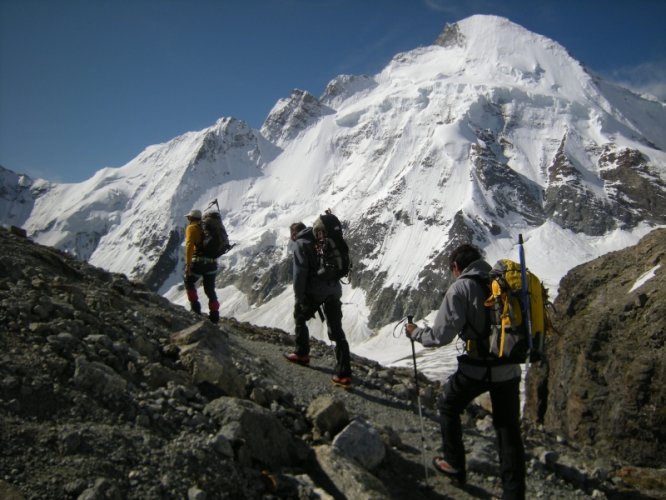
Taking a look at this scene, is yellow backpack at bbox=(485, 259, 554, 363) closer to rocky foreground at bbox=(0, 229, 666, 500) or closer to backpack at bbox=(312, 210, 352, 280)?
rocky foreground at bbox=(0, 229, 666, 500)

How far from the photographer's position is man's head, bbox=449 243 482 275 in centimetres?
668

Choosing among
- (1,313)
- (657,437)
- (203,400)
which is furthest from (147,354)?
(657,437)

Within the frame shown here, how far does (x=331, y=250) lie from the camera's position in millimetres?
9383

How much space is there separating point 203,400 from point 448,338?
3.25m

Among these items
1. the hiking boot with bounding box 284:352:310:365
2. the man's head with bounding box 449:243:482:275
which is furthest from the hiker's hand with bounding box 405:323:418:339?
the hiking boot with bounding box 284:352:310:365

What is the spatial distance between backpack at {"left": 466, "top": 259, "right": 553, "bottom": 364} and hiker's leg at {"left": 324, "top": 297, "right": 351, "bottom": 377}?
3.69 m

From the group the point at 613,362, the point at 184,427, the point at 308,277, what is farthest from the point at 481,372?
the point at 613,362

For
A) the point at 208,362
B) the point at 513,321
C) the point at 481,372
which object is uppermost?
the point at 513,321

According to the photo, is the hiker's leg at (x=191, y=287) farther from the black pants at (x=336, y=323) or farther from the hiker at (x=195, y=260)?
the black pants at (x=336, y=323)

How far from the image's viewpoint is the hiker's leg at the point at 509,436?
607 cm

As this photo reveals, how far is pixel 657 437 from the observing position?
13938 millimetres

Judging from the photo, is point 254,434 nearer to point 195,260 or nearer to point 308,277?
point 308,277

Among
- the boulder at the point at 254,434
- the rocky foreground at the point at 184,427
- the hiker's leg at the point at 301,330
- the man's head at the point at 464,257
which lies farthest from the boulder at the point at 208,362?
the man's head at the point at 464,257

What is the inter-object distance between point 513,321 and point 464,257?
1058 millimetres
